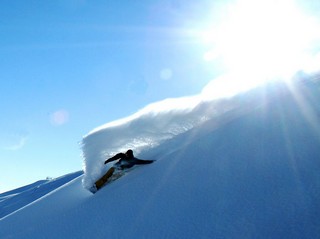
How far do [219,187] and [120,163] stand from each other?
1.59 m

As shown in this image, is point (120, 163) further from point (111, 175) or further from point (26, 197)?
point (26, 197)

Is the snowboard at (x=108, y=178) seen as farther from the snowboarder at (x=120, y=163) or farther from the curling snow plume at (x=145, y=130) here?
the curling snow plume at (x=145, y=130)

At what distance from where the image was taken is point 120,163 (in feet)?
11.5

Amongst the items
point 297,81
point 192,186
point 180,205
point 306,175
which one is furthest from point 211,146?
point 297,81

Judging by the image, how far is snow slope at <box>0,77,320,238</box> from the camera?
A: 1727mm

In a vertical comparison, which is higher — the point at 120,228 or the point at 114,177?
the point at 114,177

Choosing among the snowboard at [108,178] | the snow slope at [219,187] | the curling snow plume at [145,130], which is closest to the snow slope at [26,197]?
the curling snow plume at [145,130]

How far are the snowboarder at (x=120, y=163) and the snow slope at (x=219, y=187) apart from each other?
0.10m

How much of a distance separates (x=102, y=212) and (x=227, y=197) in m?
1.07

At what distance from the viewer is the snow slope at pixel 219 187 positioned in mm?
1727

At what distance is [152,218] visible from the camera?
2125mm

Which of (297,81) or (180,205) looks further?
(297,81)

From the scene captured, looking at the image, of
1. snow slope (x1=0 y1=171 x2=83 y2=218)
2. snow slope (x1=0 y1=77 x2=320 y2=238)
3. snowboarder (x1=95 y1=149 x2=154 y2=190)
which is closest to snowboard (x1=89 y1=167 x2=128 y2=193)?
A: snowboarder (x1=95 y1=149 x2=154 y2=190)

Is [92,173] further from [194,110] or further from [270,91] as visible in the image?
[270,91]
